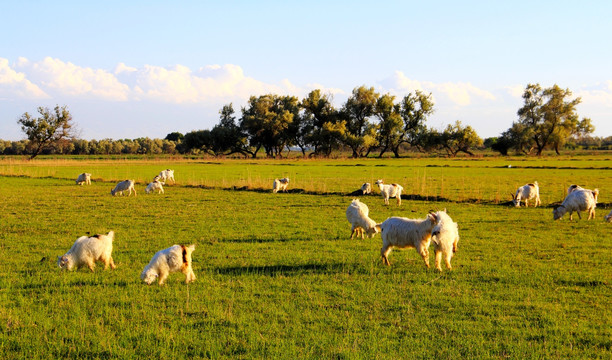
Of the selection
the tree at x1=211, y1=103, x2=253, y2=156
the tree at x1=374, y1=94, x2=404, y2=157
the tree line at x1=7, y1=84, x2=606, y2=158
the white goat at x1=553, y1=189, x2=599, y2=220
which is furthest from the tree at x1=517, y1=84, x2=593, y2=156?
the white goat at x1=553, y1=189, x2=599, y2=220

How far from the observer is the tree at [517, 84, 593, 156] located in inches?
4412

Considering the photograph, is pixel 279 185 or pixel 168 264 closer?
pixel 168 264

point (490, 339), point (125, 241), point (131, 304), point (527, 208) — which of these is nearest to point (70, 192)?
point (125, 241)

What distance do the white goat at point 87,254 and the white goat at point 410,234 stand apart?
705 centimetres

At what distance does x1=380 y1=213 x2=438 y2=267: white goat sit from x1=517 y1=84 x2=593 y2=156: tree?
112246 mm

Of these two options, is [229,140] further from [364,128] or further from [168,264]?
[168,264]

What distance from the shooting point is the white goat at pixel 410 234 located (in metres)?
11.4

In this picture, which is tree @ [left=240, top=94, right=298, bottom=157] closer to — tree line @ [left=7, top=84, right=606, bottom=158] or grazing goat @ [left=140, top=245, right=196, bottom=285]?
tree line @ [left=7, top=84, right=606, bottom=158]

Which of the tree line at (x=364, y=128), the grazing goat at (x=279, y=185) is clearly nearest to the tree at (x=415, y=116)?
the tree line at (x=364, y=128)

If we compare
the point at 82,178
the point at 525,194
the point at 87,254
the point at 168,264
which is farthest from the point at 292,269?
the point at 82,178

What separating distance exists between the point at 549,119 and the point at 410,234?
121243mm

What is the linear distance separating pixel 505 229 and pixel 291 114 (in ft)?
309

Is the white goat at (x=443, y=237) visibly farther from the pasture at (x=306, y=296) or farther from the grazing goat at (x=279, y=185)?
the grazing goat at (x=279, y=185)

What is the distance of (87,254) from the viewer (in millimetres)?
10984
